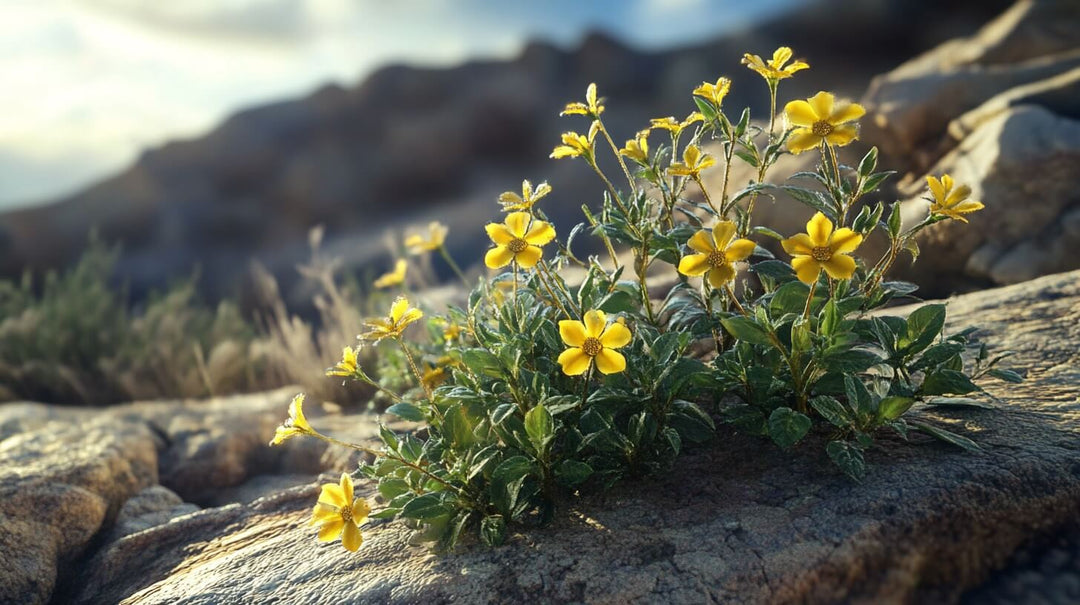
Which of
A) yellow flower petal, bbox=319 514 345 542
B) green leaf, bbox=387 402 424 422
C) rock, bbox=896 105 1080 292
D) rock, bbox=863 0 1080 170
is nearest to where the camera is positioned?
yellow flower petal, bbox=319 514 345 542

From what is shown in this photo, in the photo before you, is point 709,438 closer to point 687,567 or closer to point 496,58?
point 687,567

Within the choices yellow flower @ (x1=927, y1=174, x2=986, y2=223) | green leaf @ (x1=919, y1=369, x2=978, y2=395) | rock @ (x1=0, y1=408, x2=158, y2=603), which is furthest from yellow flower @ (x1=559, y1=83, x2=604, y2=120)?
rock @ (x1=0, y1=408, x2=158, y2=603)

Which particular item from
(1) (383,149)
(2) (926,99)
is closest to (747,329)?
(2) (926,99)

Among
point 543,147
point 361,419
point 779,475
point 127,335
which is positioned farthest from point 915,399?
point 543,147

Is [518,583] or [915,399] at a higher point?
[915,399]

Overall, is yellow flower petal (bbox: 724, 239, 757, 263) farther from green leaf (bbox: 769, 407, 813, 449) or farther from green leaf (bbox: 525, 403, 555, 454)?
green leaf (bbox: 525, 403, 555, 454)

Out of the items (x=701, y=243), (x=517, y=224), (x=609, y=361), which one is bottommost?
(x=609, y=361)

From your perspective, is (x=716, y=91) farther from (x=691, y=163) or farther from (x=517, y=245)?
(x=517, y=245)
